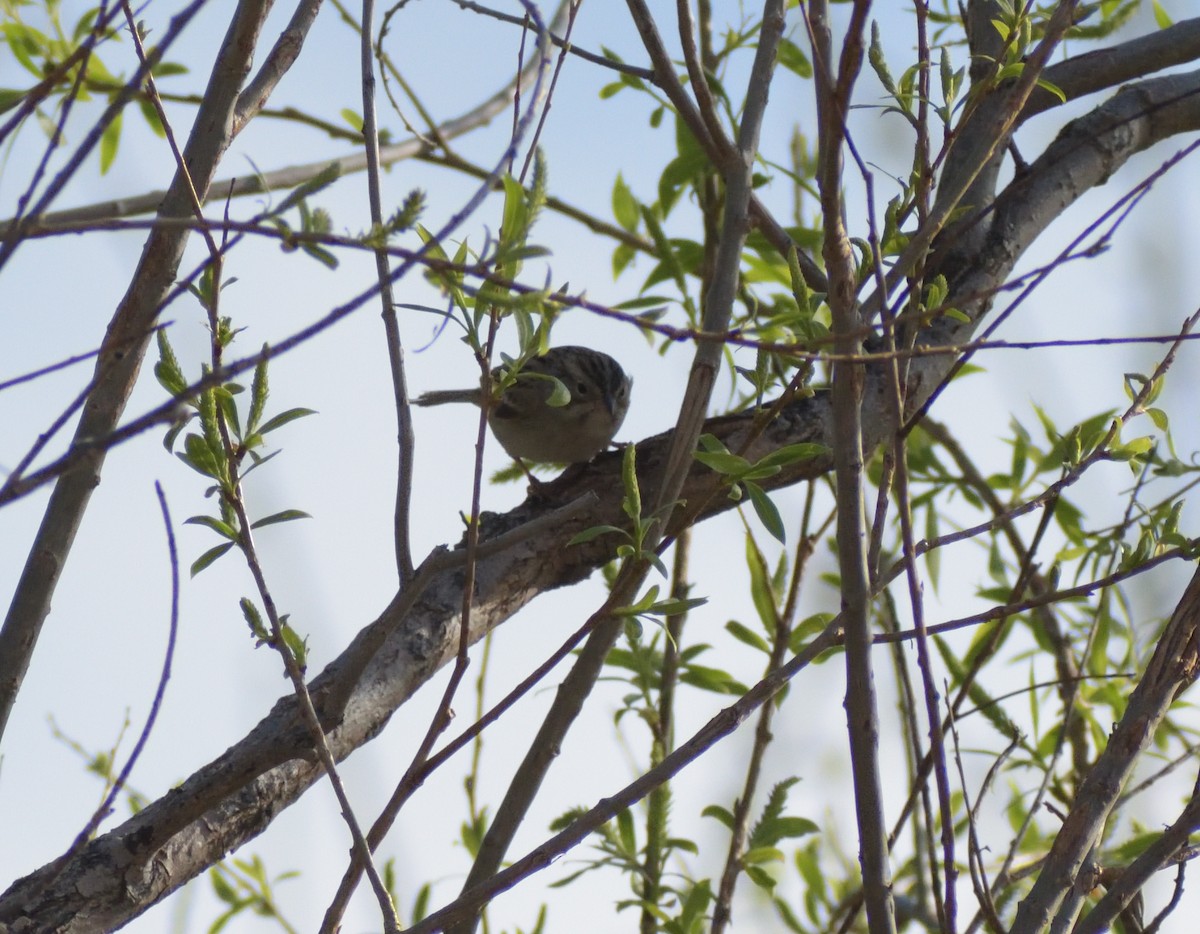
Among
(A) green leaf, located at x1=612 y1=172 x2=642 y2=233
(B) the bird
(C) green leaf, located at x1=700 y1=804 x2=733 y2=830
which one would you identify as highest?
(B) the bird

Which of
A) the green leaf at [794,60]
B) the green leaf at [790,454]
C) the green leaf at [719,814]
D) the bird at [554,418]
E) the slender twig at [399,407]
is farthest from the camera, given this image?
the bird at [554,418]

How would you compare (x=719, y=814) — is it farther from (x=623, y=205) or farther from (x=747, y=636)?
(x=623, y=205)

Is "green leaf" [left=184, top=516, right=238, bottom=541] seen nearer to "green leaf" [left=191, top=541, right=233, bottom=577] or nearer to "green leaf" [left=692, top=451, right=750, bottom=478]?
"green leaf" [left=191, top=541, right=233, bottom=577]

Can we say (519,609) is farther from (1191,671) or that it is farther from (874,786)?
(1191,671)

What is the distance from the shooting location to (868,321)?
76.7 inches

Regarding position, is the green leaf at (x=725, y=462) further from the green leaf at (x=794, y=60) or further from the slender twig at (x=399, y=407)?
the green leaf at (x=794, y=60)

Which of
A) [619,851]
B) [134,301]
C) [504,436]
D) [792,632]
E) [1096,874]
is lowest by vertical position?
[1096,874]

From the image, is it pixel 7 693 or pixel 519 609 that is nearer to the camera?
pixel 7 693

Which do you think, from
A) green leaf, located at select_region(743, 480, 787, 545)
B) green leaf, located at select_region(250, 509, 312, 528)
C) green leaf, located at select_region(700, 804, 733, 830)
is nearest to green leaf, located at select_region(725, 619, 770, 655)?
green leaf, located at select_region(700, 804, 733, 830)

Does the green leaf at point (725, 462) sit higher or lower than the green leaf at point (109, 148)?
lower

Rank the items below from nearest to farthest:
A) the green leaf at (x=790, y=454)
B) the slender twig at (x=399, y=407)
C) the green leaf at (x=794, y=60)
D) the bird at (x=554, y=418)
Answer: the slender twig at (x=399, y=407)
the green leaf at (x=790, y=454)
the green leaf at (x=794, y=60)
the bird at (x=554, y=418)

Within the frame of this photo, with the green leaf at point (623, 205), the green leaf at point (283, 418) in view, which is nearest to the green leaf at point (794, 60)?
the green leaf at point (623, 205)

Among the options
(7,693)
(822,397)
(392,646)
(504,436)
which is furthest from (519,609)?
(504,436)

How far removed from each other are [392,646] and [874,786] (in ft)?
3.33
